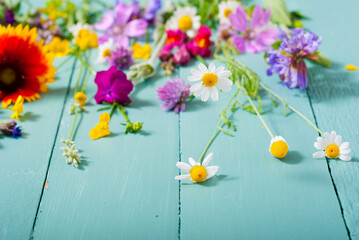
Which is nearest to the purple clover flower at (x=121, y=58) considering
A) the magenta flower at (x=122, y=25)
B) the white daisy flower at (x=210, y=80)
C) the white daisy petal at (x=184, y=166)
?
the magenta flower at (x=122, y=25)

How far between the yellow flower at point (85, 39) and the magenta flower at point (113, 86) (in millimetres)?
255

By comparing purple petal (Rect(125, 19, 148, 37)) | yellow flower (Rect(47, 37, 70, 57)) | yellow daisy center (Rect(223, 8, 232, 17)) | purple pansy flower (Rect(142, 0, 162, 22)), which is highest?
purple pansy flower (Rect(142, 0, 162, 22))

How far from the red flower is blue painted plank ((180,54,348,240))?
0.26 meters

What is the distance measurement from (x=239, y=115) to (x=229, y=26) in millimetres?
364

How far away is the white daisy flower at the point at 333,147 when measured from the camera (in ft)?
2.83

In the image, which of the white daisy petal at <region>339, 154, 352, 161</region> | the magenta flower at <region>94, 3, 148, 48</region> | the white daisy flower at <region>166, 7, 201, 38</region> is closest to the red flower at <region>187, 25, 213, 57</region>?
the white daisy flower at <region>166, 7, 201, 38</region>

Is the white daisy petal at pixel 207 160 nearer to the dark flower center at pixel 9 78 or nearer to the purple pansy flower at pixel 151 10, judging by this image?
the dark flower center at pixel 9 78

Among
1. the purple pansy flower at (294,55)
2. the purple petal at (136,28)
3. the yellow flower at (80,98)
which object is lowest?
the yellow flower at (80,98)

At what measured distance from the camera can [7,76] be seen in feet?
3.44

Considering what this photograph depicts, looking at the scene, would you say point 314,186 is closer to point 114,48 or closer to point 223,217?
point 223,217

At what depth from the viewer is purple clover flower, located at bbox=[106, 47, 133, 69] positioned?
1167mm

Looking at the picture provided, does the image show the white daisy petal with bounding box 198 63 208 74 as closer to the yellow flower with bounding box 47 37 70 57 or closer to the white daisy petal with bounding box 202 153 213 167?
the white daisy petal with bounding box 202 153 213 167

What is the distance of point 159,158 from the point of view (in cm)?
91

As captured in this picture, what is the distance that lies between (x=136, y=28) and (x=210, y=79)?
51cm
